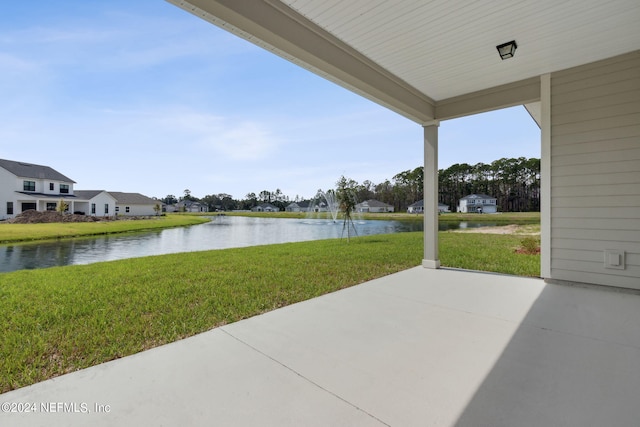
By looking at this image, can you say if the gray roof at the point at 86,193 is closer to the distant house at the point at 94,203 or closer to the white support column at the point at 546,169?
the distant house at the point at 94,203

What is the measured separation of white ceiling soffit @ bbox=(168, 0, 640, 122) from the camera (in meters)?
2.12

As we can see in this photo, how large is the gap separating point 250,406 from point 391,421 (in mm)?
639

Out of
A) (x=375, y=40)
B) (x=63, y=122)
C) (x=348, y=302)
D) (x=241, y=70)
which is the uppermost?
(x=241, y=70)

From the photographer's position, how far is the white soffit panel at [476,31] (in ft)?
7.22

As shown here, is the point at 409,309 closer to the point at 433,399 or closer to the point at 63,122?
the point at 433,399

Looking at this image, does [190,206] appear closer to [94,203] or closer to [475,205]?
[94,203]

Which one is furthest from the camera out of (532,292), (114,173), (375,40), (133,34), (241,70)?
(114,173)

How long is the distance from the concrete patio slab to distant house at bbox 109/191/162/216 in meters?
25.4

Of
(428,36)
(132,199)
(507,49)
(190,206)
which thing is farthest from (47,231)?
(190,206)

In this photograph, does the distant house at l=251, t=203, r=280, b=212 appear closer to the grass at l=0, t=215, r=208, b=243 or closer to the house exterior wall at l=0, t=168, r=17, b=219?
the grass at l=0, t=215, r=208, b=243

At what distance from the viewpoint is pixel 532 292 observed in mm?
3154

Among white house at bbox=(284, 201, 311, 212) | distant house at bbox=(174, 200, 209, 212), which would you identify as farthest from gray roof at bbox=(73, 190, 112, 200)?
white house at bbox=(284, 201, 311, 212)

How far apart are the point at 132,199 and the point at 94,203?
816 centimetres

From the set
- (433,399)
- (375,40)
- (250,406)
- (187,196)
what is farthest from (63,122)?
(187,196)
